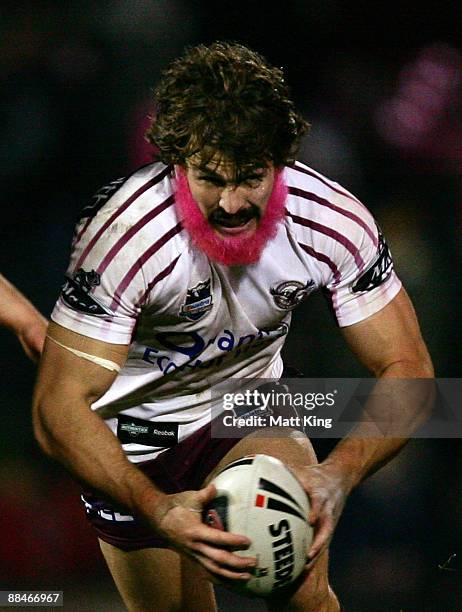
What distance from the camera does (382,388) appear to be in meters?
2.31

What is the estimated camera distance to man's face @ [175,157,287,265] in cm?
207

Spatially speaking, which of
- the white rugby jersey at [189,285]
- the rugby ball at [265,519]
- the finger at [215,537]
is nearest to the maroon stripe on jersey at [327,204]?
the white rugby jersey at [189,285]

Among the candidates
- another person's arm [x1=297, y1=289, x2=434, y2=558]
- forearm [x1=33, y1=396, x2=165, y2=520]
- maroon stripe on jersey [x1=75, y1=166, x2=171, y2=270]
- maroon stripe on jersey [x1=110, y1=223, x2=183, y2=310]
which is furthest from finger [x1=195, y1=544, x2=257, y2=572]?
maroon stripe on jersey [x1=75, y1=166, x2=171, y2=270]

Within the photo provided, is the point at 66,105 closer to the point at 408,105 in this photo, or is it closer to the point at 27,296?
the point at 27,296

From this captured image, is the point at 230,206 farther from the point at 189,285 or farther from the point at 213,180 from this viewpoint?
the point at 189,285

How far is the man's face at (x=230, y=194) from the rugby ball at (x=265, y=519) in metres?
0.46

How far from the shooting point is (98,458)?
6.75 ft

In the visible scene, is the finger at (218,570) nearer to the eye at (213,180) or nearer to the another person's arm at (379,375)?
the another person's arm at (379,375)

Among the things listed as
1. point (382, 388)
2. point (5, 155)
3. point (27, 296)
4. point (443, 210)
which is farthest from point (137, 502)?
point (443, 210)

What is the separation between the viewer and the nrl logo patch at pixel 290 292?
226cm

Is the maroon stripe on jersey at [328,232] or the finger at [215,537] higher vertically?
the maroon stripe on jersey at [328,232]

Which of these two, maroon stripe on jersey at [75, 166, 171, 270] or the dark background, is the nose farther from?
the dark background

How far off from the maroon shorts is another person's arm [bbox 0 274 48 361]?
402 mm

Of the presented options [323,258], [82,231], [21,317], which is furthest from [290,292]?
[21,317]
